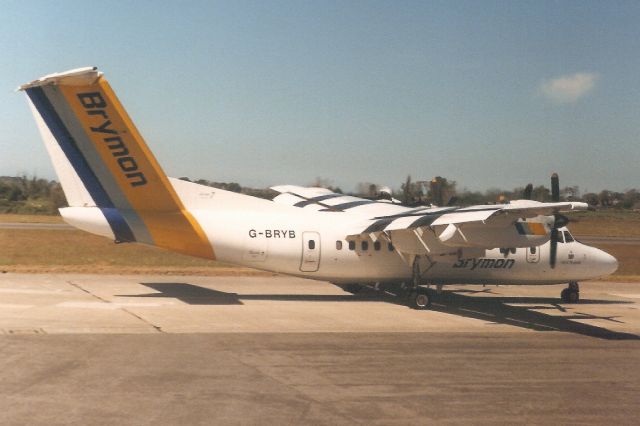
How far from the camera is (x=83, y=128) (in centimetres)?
2086

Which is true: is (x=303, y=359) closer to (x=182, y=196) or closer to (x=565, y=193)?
(x=182, y=196)

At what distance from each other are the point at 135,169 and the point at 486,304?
43.2 ft

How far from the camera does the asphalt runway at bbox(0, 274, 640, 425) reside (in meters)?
11.4

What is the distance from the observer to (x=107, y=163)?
21312 mm

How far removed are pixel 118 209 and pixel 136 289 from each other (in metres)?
4.44

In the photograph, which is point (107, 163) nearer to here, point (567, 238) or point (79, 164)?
point (79, 164)

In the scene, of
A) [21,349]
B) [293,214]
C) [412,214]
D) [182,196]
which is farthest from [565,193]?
[21,349]

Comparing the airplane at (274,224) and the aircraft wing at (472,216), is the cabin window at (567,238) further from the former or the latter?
the aircraft wing at (472,216)

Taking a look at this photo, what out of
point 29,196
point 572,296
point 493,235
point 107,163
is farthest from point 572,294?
point 29,196

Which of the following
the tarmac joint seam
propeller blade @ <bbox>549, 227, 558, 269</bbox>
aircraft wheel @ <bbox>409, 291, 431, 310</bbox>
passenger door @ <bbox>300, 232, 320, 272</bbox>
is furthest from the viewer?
aircraft wheel @ <bbox>409, 291, 431, 310</bbox>

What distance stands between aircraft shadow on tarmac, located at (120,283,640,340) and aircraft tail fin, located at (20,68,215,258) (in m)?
2.71

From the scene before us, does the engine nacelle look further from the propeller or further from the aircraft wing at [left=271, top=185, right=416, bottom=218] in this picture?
the aircraft wing at [left=271, top=185, right=416, bottom=218]

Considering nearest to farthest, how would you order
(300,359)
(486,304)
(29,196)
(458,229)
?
(300,359) → (458,229) → (486,304) → (29,196)

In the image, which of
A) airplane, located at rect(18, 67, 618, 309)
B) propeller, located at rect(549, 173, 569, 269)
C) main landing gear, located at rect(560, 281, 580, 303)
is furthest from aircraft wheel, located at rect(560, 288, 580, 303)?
propeller, located at rect(549, 173, 569, 269)
